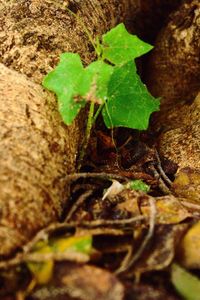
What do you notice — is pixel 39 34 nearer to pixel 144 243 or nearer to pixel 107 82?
pixel 107 82

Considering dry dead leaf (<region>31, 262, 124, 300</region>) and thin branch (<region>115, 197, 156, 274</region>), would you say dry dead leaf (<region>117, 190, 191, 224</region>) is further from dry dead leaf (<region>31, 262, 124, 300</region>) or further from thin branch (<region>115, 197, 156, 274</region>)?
dry dead leaf (<region>31, 262, 124, 300</region>)

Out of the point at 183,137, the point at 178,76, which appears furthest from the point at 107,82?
the point at 178,76

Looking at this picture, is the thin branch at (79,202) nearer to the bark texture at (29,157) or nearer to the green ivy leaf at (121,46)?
the bark texture at (29,157)

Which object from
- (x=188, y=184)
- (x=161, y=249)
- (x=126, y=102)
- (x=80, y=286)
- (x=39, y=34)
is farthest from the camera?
(x=39, y=34)

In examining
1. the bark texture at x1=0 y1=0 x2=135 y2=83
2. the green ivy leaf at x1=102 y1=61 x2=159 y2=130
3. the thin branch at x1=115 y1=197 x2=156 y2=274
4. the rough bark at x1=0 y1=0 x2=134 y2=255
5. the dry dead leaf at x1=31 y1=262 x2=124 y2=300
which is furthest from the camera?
the bark texture at x1=0 y1=0 x2=135 y2=83

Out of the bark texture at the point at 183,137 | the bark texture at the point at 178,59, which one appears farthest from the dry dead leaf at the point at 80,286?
the bark texture at the point at 178,59

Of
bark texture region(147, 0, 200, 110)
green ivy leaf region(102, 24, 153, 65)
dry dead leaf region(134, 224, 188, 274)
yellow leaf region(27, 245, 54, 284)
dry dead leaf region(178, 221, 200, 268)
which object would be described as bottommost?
dry dead leaf region(178, 221, 200, 268)

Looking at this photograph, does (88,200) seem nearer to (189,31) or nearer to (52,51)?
(52,51)

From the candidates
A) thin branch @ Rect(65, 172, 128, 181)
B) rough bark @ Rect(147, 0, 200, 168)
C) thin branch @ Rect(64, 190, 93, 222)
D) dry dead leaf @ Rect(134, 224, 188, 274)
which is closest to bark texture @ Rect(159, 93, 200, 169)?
rough bark @ Rect(147, 0, 200, 168)
